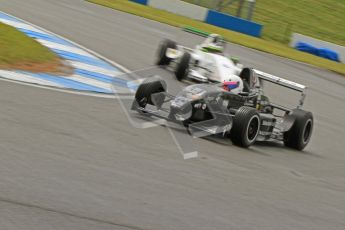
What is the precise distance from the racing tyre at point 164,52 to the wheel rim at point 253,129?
6338mm

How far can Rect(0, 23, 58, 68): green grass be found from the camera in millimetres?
11578

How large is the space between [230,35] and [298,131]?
1815cm

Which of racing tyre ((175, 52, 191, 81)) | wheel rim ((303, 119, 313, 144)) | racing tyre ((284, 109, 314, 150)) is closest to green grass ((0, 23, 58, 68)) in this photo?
racing tyre ((175, 52, 191, 81))

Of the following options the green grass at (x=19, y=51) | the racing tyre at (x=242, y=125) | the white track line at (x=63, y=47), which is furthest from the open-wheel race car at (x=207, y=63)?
the racing tyre at (x=242, y=125)

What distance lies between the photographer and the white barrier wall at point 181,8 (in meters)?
32.6

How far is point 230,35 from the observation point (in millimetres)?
29109

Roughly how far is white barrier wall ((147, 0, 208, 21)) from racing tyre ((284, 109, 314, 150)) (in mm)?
21513

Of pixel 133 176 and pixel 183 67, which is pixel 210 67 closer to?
pixel 183 67

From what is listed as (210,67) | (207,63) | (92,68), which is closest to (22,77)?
(92,68)

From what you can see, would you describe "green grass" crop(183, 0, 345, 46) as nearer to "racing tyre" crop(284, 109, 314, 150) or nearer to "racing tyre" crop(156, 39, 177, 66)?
"racing tyre" crop(156, 39, 177, 66)

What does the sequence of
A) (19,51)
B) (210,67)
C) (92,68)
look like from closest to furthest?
(19,51)
(92,68)
(210,67)

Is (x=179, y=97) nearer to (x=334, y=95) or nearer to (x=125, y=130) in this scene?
(x=125, y=130)

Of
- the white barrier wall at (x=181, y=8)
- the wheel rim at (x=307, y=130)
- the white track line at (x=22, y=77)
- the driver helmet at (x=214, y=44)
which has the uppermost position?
the driver helmet at (x=214, y=44)

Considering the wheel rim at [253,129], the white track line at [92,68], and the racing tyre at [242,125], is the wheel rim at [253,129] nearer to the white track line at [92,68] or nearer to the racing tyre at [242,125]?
the racing tyre at [242,125]
